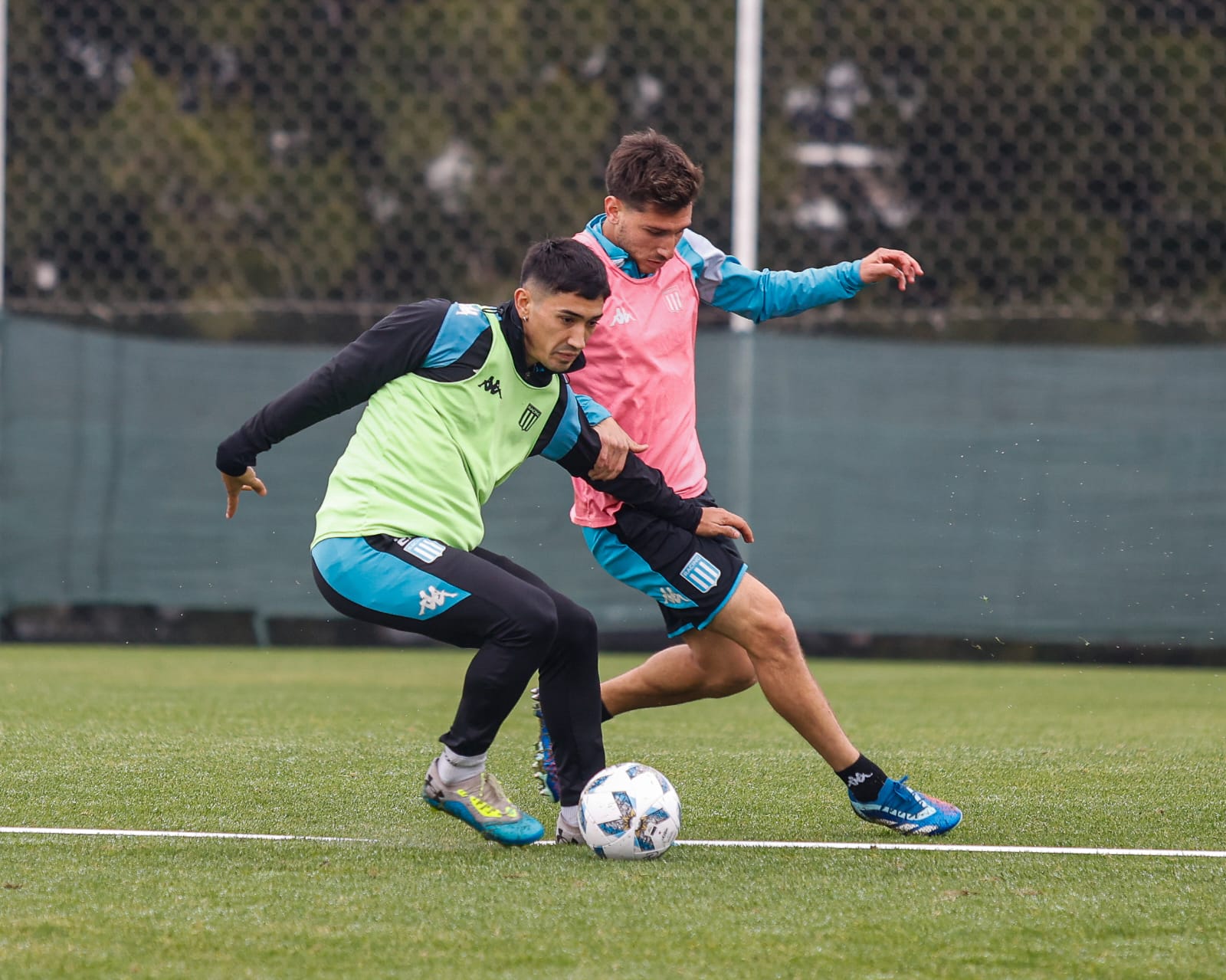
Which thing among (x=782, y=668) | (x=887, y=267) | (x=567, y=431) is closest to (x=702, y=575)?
(x=782, y=668)

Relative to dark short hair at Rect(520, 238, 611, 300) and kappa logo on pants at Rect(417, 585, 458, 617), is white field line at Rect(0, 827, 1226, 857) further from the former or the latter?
dark short hair at Rect(520, 238, 611, 300)

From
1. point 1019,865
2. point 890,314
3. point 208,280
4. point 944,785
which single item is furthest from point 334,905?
point 208,280

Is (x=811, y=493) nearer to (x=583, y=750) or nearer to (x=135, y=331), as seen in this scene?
(x=135, y=331)

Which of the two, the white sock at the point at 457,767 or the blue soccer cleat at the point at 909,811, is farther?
the blue soccer cleat at the point at 909,811

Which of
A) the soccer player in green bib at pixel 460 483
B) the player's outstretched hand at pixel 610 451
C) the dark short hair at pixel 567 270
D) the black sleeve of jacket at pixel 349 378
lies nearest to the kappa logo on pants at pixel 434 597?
the soccer player in green bib at pixel 460 483

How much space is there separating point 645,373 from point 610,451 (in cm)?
46

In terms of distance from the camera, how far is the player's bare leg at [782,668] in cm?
439

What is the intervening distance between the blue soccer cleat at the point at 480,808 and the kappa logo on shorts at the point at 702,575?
807 mm

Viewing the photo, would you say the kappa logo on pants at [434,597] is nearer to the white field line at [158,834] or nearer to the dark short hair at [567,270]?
the white field line at [158,834]

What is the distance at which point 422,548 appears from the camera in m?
3.95

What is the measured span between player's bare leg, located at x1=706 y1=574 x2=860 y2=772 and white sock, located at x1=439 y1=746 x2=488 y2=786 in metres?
0.81

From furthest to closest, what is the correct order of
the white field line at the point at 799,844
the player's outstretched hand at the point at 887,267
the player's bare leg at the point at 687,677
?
the player's bare leg at the point at 687,677
the player's outstretched hand at the point at 887,267
the white field line at the point at 799,844

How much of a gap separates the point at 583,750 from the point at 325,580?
0.77m

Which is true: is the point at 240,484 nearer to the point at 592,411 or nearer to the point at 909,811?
the point at 592,411
